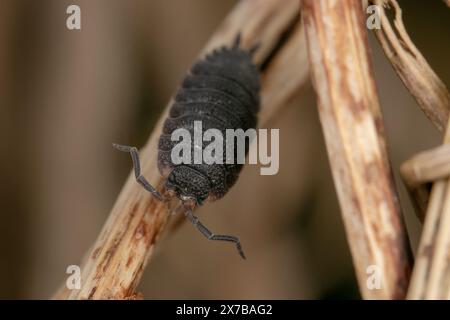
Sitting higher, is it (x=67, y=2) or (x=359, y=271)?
(x=67, y=2)

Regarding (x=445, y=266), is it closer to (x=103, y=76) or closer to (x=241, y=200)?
(x=241, y=200)

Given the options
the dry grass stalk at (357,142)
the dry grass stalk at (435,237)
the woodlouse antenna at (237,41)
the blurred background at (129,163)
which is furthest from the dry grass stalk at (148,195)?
the dry grass stalk at (435,237)

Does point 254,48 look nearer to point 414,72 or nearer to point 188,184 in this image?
point 188,184

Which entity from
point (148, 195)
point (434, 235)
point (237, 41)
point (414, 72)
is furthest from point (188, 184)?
point (434, 235)

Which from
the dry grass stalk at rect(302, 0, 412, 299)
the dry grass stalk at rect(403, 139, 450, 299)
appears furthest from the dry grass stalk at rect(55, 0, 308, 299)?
the dry grass stalk at rect(403, 139, 450, 299)

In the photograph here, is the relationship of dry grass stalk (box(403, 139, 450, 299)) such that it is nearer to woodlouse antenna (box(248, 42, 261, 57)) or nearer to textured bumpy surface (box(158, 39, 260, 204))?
textured bumpy surface (box(158, 39, 260, 204))
